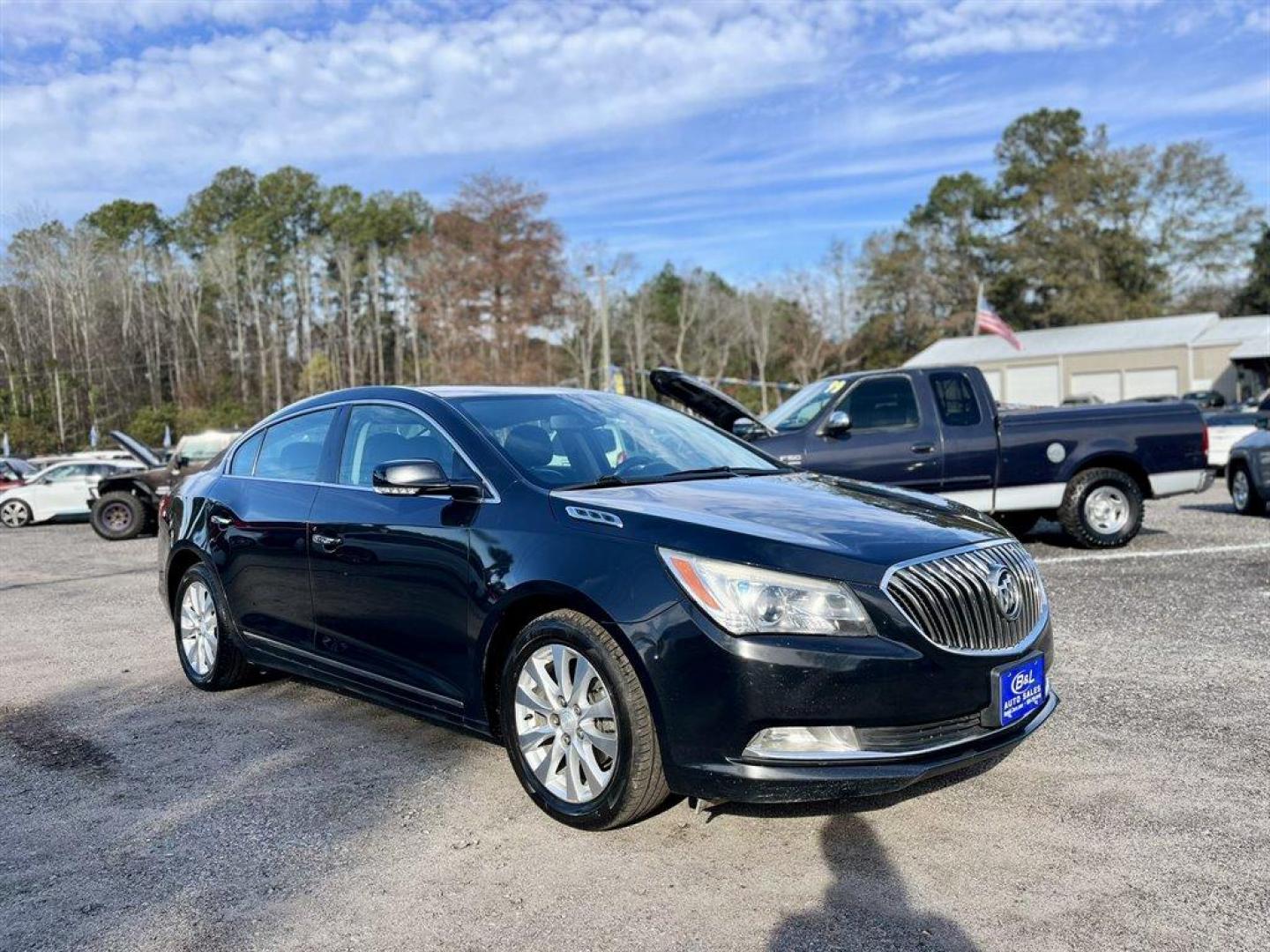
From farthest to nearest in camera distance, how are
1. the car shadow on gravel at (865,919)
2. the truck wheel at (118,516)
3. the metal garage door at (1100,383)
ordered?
the metal garage door at (1100,383) → the truck wheel at (118,516) → the car shadow on gravel at (865,919)

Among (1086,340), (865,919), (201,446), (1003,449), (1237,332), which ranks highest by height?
(1086,340)

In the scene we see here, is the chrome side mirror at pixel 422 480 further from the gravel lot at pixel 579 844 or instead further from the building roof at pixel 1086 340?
the building roof at pixel 1086 340

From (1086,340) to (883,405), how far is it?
49803mm

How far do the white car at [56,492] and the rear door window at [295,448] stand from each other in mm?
17659

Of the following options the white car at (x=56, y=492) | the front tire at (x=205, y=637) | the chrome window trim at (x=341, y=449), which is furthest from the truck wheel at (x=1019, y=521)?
the white car at (x=56, y=492)

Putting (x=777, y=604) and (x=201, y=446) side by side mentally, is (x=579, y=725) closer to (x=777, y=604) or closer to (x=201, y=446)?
(x=777, y=604)

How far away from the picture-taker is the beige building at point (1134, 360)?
1907 inches

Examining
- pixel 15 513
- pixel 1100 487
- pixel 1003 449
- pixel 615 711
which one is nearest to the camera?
pixel 615 711

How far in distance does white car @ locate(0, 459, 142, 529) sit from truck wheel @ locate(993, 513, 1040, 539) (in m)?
17.4

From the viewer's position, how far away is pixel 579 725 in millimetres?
3617

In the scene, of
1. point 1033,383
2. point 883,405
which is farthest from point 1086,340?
point 883,405

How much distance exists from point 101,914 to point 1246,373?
179 ft

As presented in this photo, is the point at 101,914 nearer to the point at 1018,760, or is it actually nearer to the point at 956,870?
the point at 956,870

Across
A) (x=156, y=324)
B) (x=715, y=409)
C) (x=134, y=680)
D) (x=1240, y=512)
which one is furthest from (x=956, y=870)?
(x=156, y=324)
